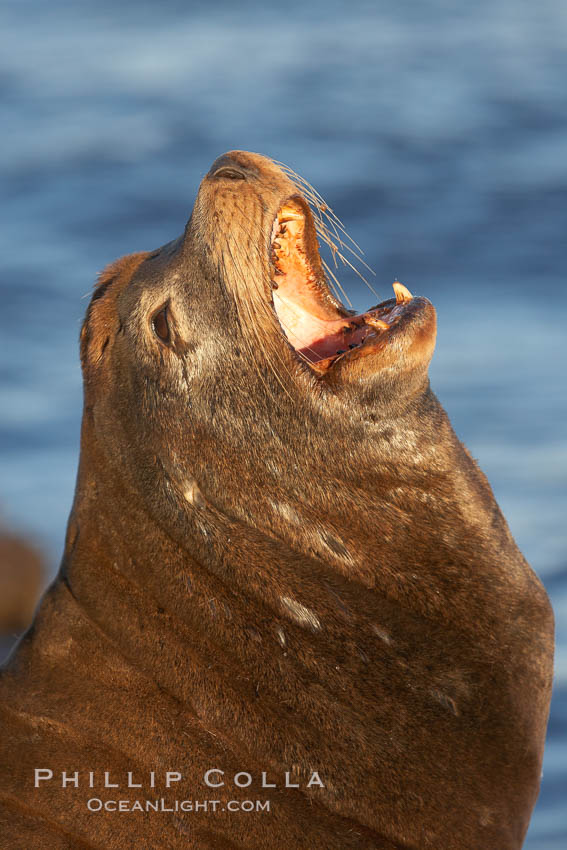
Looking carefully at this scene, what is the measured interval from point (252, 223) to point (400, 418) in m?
0.72

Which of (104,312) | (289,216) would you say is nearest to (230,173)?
(289,216)

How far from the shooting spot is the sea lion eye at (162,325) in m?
4.18

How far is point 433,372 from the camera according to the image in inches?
380

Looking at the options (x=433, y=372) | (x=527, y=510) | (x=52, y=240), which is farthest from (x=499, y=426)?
(x=52, y=240)

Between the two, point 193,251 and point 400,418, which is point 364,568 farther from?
point 193,251

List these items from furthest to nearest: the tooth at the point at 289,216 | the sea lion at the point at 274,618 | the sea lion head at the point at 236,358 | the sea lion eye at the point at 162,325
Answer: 1. the tooth at the point at 289,216
2. the sea lion eye at the point at 162,325
3. the sea lion head at the point at 236,358
4. the sea lion at the point at 274,618

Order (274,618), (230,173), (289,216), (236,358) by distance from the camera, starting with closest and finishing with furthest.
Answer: (274,618) < (236,358) < (230,173) < (289,216)

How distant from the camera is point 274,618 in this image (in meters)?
3.89

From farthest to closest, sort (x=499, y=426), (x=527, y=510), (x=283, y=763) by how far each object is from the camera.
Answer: (x=499, y=426)
(x=527, y=510)
(x=283, y=763)

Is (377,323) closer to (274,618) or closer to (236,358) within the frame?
(236,358)

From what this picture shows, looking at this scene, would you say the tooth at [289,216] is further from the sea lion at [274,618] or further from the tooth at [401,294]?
the tooth at [401,294]

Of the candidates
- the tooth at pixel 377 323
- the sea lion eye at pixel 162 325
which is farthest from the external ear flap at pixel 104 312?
the tooth at pixel 377 323

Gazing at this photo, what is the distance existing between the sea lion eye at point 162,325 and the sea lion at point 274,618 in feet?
0.10

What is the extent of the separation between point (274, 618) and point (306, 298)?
1.08 metres
